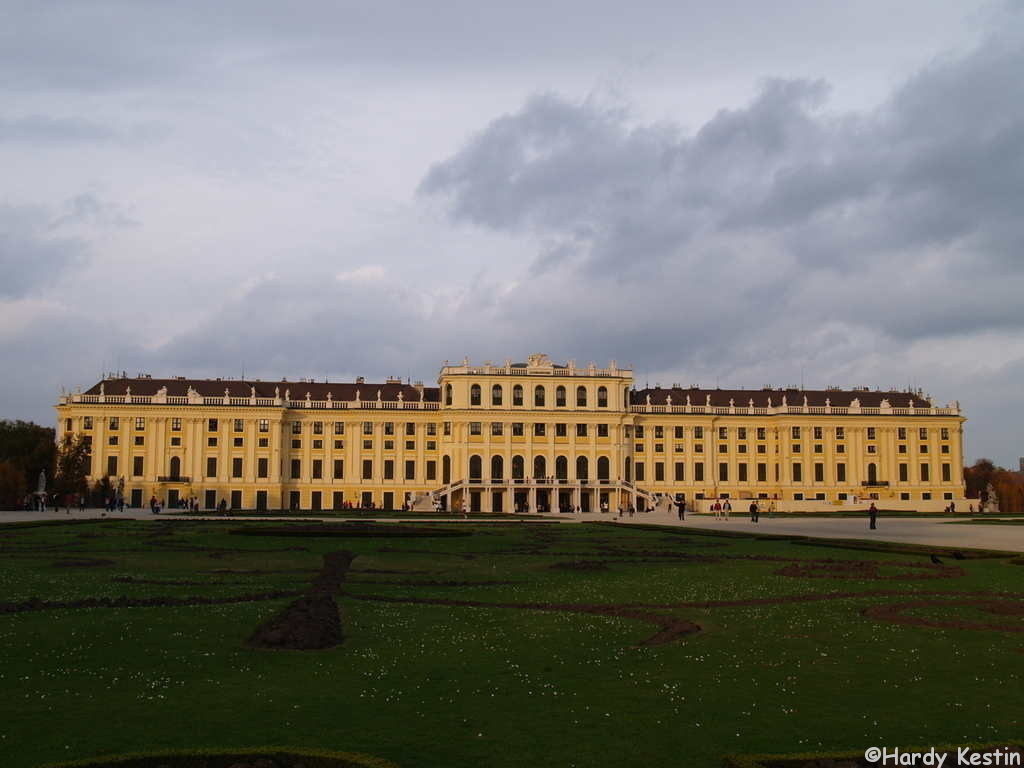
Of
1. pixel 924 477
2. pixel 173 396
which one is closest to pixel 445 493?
pixel 173 396

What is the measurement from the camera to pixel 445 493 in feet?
290

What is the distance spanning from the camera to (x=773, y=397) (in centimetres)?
10350

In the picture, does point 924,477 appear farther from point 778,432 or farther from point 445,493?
point 445,493

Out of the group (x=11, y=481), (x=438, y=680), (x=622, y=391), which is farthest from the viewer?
(x=622, y=391)

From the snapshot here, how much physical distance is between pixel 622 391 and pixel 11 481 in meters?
55.9

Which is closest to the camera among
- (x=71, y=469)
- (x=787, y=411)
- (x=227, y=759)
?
(x=227, y=759)

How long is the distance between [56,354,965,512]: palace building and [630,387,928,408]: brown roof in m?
0.27

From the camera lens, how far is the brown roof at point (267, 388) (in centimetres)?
9344

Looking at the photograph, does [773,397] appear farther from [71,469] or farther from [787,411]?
[71,469]

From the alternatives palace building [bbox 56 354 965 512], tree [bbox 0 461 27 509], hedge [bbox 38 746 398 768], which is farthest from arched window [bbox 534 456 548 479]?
hedge [bbox 38 746 398 768]

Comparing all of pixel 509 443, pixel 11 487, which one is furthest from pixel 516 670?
pixel 509 443

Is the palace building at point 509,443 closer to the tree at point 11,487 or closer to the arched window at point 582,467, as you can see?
the arched window at point 582,467

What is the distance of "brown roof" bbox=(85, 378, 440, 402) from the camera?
307 feet

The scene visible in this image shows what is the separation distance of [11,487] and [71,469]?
772 cm
